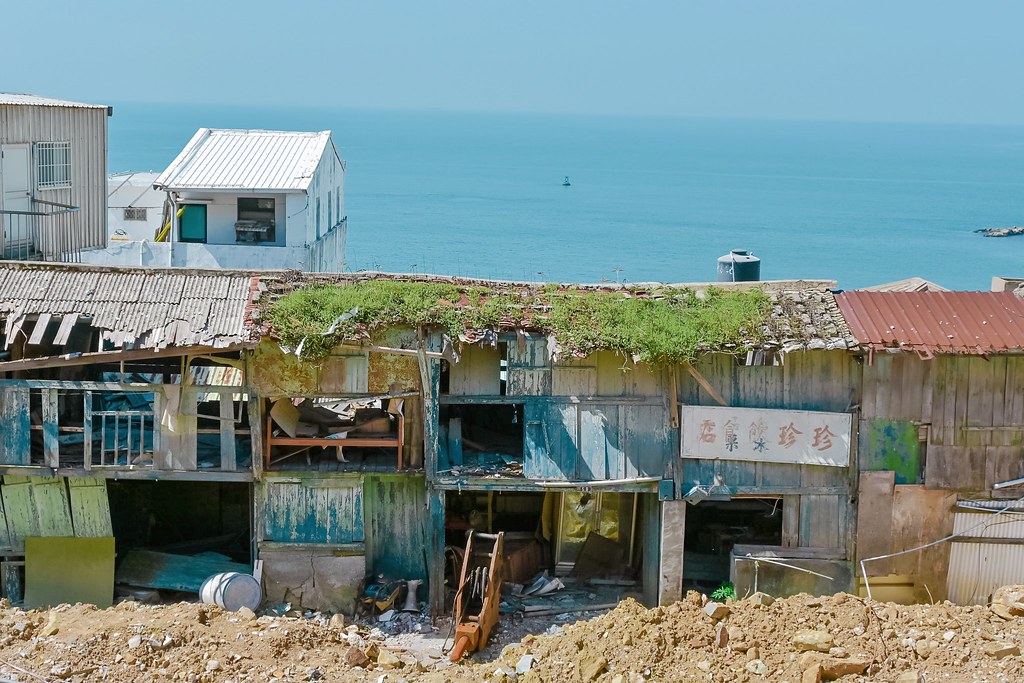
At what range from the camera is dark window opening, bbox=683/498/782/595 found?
23.6m

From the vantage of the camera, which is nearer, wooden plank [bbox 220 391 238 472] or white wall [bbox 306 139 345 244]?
wooden plank [bbox 220 391 238 472]

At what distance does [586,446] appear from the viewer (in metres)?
21.8

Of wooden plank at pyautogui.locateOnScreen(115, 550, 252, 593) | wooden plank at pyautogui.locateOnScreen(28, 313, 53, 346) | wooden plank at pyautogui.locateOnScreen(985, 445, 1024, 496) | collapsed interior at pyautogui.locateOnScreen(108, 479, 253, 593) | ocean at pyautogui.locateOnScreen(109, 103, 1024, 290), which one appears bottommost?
wooden plank at pyautogui.locateOnScreen(115, 550, 252, 593)

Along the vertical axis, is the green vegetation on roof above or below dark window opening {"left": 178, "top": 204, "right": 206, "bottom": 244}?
below

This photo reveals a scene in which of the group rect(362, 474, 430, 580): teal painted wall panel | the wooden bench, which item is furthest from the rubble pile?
the wooden bench

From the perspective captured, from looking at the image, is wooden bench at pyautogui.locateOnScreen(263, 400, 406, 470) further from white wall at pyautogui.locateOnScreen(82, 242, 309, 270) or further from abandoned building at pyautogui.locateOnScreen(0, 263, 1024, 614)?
white wall at pyautogui.locateOnScreen(82, 242, 309, 270)

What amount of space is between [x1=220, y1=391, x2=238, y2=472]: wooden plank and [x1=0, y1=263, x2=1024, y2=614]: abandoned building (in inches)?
1.6

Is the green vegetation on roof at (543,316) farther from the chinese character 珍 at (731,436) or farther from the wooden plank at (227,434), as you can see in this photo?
the wooden plank at (227,434)

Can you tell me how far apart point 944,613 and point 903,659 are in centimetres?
184

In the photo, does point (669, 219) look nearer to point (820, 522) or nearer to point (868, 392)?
point (820, 522)

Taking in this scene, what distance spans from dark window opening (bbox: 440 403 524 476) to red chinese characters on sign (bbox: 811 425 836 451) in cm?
524

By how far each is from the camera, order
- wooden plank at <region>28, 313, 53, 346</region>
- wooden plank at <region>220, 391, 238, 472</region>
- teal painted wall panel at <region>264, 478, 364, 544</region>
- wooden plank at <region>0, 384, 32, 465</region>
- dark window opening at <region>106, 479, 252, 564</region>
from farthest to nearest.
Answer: dark window opening at <region>106, 479, 252, 564</region> → teal painted wall panel at <region>264, 478, 364, 544</region> → wooden plank at <region>220, 391, 238, 472</region> → wooden plank at <region>0, 384, 32, 465</region> → wooden plank at <region>28, 313, 53, 346</region>

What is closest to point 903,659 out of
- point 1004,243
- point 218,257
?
point 218,257

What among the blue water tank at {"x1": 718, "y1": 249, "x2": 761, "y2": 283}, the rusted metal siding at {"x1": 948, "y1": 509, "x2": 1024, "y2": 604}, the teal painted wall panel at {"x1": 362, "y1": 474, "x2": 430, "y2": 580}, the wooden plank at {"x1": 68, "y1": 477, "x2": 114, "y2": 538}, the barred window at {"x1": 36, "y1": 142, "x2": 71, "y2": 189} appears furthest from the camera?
the blue water tank at {"x1": 718, "y1": 249, "x2": 761, "y2": 283}
